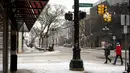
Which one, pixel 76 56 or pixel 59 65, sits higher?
pixel 76 56

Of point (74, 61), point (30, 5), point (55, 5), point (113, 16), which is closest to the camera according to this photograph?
point (30, 5)

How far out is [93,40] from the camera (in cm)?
10981

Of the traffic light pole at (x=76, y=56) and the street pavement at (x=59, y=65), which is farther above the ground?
the traffic light pole at (x=76, y=56)

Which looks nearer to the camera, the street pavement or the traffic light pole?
the traffic light pole

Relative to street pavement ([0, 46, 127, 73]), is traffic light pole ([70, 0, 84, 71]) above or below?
above

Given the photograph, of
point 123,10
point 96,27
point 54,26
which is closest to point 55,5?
point 54,26

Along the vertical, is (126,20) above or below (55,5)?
below

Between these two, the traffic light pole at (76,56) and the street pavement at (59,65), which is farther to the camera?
the street pavement at (59,65)

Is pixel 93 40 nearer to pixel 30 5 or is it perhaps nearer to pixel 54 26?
pixel 54 26

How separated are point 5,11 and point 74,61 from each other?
32.1 feet

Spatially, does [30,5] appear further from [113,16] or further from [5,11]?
[113,16]

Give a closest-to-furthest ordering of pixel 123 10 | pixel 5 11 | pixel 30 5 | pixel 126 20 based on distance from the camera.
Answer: pixel 5 11 → pixel 30 5 → pixel 126 20 → pixel 123 10

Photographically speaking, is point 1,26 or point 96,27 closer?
point 1,26

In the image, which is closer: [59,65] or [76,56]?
[76,56]
